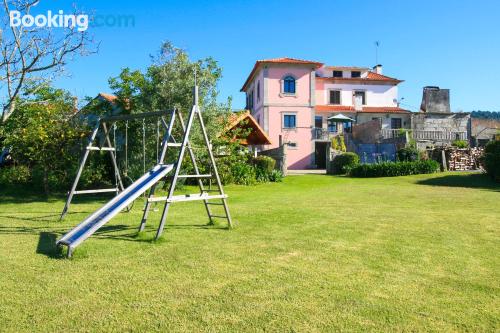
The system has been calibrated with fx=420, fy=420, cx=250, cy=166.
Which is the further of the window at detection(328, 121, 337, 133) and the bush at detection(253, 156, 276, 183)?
the window at detection(328, 121, 337, 133)

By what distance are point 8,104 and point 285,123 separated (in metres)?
26.7

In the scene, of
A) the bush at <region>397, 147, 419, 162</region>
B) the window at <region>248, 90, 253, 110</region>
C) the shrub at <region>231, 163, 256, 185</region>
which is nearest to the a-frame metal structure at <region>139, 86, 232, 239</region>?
the shrub at <region>231, 163, 256, 185</region>

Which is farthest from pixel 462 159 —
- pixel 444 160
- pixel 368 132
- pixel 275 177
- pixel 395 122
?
pixel 395 122

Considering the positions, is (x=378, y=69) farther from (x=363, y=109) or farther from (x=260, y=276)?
(x=260, y=276)

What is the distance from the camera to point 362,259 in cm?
530

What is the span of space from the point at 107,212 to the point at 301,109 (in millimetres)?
31708

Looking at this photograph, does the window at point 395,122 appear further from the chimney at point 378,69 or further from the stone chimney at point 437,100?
the chimney at point 378,69

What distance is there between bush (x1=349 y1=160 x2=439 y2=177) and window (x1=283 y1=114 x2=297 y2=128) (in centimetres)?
1325

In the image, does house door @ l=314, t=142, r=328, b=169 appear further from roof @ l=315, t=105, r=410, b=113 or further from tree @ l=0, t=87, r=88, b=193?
tree @ l=0, t=87, r=88, b=193

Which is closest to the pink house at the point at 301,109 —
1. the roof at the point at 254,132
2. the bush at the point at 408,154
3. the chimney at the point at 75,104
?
the bush at the point at 408,154

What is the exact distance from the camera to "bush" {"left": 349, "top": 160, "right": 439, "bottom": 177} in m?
23.0

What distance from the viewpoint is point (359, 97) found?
41.0m

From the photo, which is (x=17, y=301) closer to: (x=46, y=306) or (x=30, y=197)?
(x=46, y=306)

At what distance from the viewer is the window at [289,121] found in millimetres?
36369
